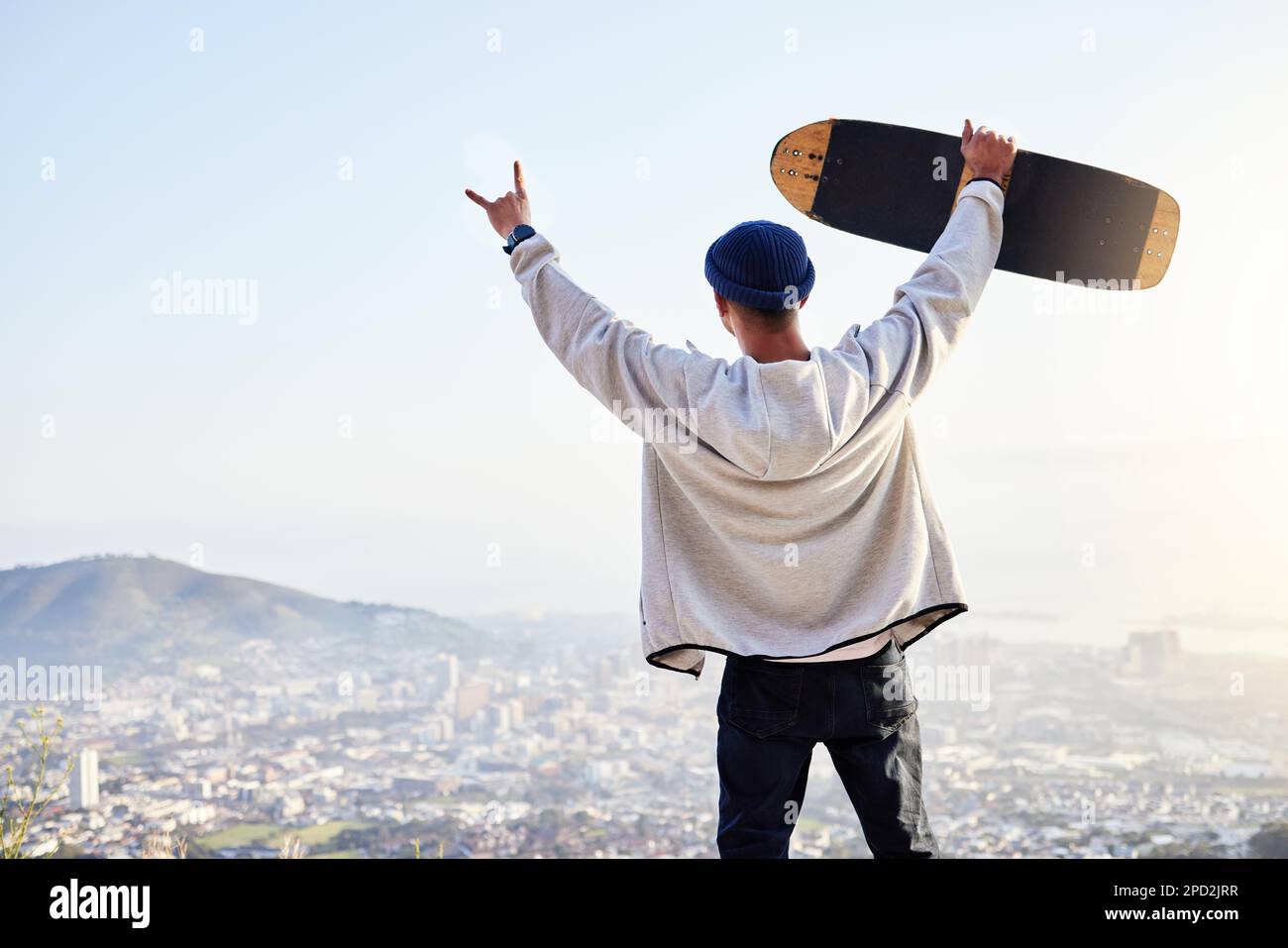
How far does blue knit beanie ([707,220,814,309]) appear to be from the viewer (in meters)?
2.08

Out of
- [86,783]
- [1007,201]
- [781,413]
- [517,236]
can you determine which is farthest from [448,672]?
[781,413]

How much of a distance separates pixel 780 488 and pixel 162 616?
108 feet

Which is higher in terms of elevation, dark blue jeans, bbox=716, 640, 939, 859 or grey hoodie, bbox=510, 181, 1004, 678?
grey hoodie, bbox=510, 181, 1004, 678

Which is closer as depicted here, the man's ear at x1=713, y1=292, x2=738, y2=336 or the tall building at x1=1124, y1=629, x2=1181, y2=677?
the man's ear at x1=713, y1=292, x2=738, y2=336

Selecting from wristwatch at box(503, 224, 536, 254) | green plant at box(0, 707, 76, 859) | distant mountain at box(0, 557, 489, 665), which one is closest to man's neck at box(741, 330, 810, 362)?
wristwatch at box(503, 224, 536, 254)

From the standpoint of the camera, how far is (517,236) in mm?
2277

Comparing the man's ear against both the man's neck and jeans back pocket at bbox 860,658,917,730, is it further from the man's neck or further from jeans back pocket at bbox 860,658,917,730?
jeans back pocket at bbox 860,658,917,730

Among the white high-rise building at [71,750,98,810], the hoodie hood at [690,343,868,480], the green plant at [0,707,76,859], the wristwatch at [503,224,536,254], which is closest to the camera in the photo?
the hoodie hood at [690,343,868,480]

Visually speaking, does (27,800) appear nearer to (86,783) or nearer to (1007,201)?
(1007,201)

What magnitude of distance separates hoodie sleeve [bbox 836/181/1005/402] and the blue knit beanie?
163 millimetres

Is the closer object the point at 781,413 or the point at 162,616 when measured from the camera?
the point at 781,413

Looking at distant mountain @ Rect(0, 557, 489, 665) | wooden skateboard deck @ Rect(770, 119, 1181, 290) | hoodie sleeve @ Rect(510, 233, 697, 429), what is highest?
wooden skateboard deck @ Rect(770, 119, 1181, 290)
